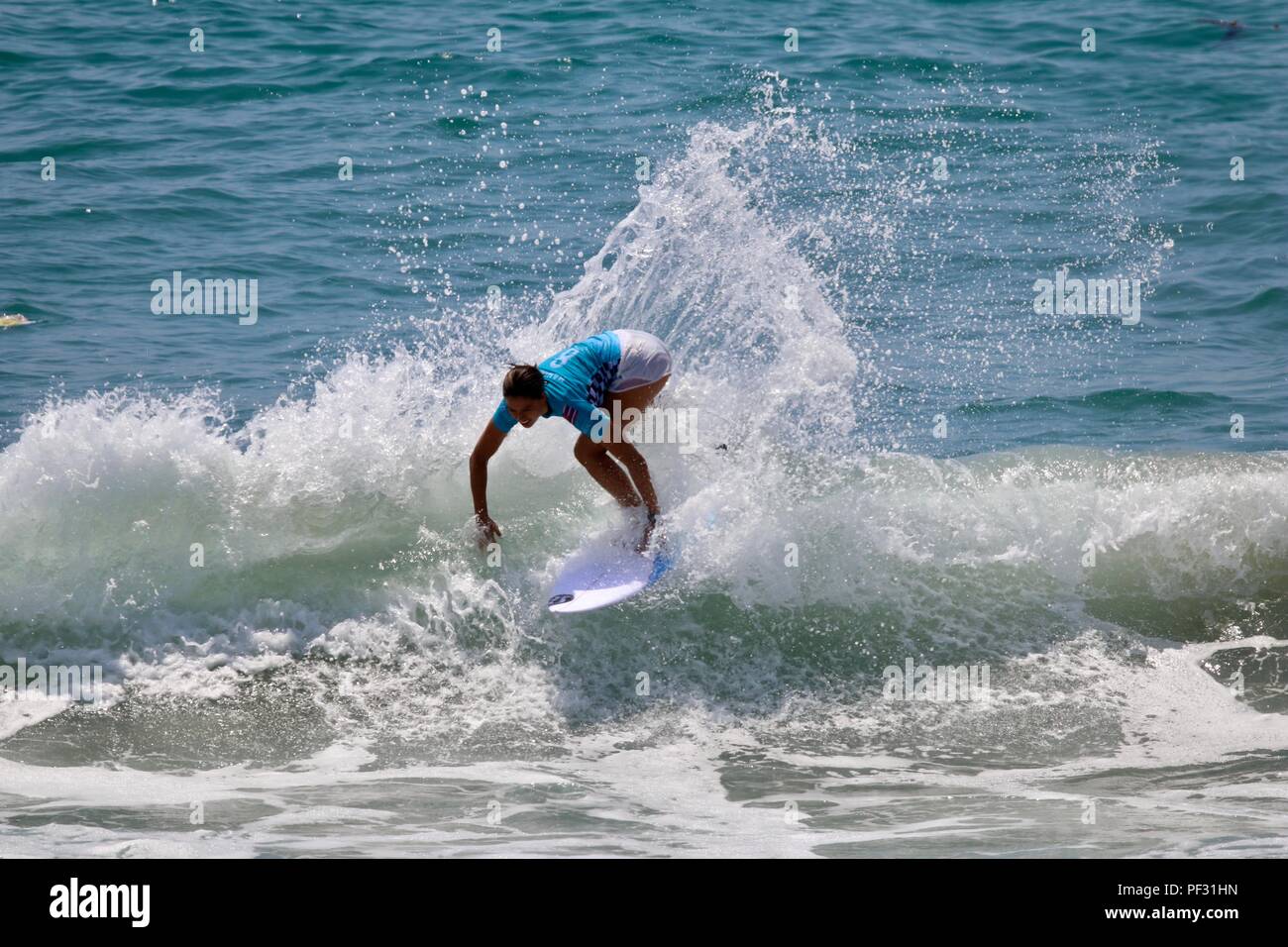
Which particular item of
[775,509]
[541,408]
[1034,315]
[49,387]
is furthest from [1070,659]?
[49,387]

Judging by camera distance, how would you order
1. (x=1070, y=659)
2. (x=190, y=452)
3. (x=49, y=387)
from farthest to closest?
(x=49, y=387)
(x=190, y=452)
(x=1070, y=659)

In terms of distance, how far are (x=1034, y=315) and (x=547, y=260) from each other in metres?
4.19

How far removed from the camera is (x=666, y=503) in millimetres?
7715

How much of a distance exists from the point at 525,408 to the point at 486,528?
0.80 meters

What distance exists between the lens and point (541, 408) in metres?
6.62

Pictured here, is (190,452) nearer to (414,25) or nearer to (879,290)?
(879,290)

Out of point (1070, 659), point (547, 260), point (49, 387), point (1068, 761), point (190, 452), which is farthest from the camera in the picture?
point (547, 260)
